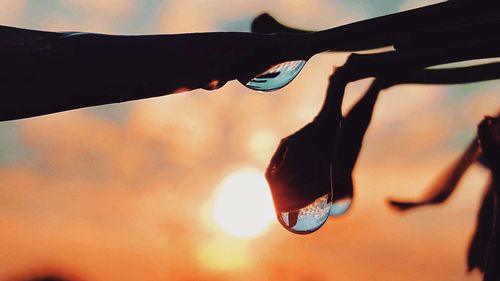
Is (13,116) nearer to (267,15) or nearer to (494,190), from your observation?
(267,15)

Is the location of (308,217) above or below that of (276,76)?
below

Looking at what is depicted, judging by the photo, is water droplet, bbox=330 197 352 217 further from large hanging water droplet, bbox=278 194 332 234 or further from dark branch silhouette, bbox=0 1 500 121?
dark branch silhouette, bbox=0 1 500 121

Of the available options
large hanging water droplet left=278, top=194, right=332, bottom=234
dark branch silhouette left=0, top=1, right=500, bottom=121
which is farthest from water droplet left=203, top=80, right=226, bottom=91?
large hanging water droplet left=278, top=194, right=332, bottom=234

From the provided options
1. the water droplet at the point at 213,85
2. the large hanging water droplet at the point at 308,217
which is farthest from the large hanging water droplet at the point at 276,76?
the large hanging water droplet at the point at 308,217

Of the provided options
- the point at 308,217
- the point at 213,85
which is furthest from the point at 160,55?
the point at 308,217

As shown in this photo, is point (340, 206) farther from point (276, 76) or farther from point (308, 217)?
point (276, 76)
